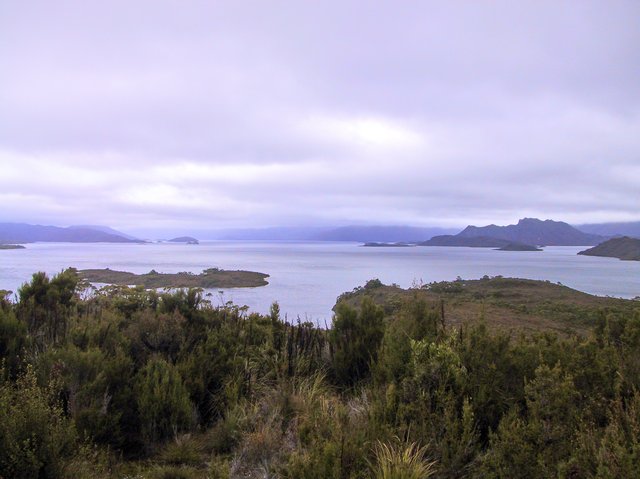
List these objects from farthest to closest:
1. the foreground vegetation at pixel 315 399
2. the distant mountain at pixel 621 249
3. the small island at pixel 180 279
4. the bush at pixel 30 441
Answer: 1. the distant mountain at pixel 621 249
2. the small island at pixel 180 279
3. the foreground vegetation at pixel 315 399
4. the bush at pixel 30 441

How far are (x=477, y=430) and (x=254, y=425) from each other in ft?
7.47

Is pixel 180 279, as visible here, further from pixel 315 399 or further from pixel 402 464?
pixel 402 464

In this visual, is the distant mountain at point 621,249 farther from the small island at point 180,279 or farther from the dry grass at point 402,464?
the dry grass at point 402,464

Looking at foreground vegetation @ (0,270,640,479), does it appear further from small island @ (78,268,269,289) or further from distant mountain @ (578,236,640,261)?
distant mountain @ (578,236,640,261)

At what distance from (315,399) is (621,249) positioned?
5359 inches

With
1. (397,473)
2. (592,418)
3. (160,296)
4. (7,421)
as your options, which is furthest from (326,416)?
(160,296)

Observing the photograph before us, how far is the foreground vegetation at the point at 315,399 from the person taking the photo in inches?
119

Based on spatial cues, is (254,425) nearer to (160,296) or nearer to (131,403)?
(131,403)

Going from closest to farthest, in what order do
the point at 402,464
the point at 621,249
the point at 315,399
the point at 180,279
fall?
the point at 402,464, the point at 315,399, the point at 180,279, the point at 621,249

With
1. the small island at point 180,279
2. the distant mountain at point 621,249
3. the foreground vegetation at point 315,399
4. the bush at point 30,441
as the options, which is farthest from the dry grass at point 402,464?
the distant mountain at point 621,249

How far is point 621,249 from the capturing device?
11544 centimetres

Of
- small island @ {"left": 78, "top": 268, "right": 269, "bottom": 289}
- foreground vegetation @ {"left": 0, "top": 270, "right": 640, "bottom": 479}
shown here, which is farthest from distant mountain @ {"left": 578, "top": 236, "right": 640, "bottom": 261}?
foreground vegetation @ {"left": 0, "top": 270, "right": 640, "bottom": 479}

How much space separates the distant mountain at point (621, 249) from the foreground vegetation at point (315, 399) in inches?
4870

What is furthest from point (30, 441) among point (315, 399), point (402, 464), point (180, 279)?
point (180, 279)
